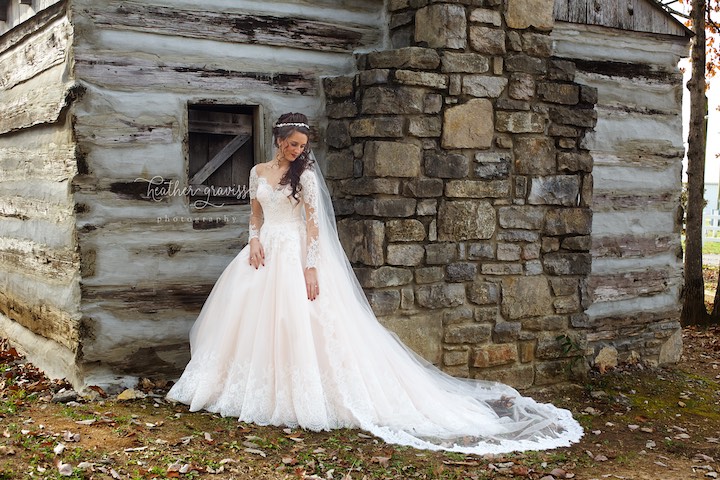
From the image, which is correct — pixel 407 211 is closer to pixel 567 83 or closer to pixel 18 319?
pixel 567 83

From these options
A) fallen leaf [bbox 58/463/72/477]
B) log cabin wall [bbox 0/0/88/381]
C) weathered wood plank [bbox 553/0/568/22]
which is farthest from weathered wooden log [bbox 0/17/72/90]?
weathered wood plank [bbox 553/0/568/22]

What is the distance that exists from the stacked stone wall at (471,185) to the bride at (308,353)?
1.42ft

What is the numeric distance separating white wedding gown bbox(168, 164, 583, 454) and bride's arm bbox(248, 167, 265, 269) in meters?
0.02

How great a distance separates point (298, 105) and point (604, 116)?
10.6ft

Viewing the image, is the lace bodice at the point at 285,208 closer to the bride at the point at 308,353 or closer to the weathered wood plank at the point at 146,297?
the bride at the point at 308,353

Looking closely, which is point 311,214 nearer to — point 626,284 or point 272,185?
point 272,185

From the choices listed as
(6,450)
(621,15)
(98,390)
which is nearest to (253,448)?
(6,450)

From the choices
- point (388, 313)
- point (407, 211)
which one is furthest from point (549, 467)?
point (407, 211)

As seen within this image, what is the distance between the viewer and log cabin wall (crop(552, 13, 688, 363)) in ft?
25.4

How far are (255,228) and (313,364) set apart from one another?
45.2 inches

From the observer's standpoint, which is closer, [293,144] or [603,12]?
[293,144]

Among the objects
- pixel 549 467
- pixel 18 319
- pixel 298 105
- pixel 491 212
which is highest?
pixel 298 105

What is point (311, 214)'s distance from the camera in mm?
5582

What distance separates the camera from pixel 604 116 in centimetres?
776
